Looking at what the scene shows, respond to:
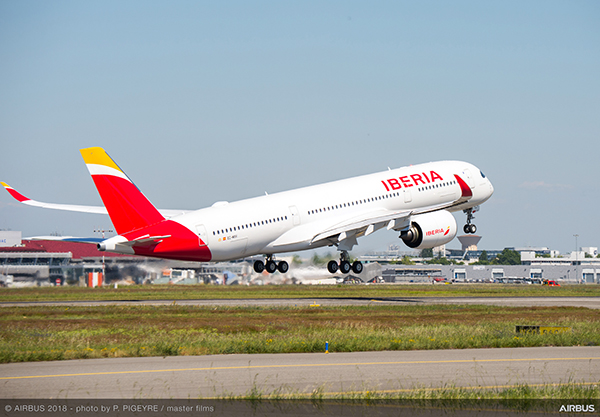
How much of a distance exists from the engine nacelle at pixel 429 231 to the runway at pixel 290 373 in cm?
2941

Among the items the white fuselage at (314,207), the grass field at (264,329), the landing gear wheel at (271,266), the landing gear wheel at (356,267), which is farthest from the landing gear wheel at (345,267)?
the grass field at (264,329)

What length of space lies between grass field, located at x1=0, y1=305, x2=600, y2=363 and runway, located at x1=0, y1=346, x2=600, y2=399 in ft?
6.39

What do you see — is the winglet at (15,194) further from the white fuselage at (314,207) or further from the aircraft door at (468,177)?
the aircraft door at (468,177)

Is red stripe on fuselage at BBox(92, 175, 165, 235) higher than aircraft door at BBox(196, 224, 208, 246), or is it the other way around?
red stripe on fuselage at BBox(92, 175, 165, 235)

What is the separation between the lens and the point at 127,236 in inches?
1817

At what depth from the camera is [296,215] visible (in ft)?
172

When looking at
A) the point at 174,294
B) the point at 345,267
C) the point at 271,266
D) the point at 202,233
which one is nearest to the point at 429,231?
the point at 345,267

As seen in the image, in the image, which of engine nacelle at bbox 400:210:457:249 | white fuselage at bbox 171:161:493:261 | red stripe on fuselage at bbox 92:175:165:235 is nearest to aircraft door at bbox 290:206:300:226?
white fuselage at bbox 171:161:493:261

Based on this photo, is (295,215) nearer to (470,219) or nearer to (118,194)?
(118,194)

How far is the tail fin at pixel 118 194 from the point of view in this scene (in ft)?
149

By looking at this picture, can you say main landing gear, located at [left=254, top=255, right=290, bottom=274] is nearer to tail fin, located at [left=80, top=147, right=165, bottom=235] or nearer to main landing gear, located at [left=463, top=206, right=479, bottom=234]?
tail fin, located at [left=80, top=147, right=165, bottom=235]

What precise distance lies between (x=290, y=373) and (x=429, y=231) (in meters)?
36.6

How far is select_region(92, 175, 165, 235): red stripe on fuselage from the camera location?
4572cm

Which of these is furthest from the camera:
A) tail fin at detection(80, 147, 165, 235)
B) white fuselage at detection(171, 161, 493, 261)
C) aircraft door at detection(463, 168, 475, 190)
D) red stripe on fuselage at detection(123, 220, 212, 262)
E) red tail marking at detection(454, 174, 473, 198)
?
aircraft door at detection(463, 168, 475, 190)
